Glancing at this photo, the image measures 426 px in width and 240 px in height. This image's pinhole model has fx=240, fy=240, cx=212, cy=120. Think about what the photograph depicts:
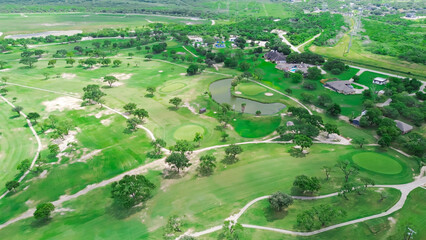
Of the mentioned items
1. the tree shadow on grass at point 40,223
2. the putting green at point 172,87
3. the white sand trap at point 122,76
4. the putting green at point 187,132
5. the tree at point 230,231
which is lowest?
the tree shadow on grass at point 40,223

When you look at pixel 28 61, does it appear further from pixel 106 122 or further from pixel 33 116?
pixel 106 122

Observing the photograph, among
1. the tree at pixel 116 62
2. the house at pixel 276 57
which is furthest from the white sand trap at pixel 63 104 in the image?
the house at pixel 276 57

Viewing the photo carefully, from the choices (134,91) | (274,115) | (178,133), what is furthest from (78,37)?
(274,115)

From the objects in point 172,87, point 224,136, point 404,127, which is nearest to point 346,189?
point 224,136

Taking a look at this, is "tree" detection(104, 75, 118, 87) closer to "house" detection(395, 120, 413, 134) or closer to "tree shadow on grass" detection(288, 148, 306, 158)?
"tree shadow on grass" detection(288, 148, 306, 158)

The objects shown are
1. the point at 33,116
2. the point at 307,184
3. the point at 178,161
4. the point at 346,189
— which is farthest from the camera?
the point at 33,116

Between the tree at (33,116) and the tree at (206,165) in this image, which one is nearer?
the tree at (206,165)

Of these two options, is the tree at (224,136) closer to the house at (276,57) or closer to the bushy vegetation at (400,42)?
the house at (276,57)

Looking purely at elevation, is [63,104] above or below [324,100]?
below
